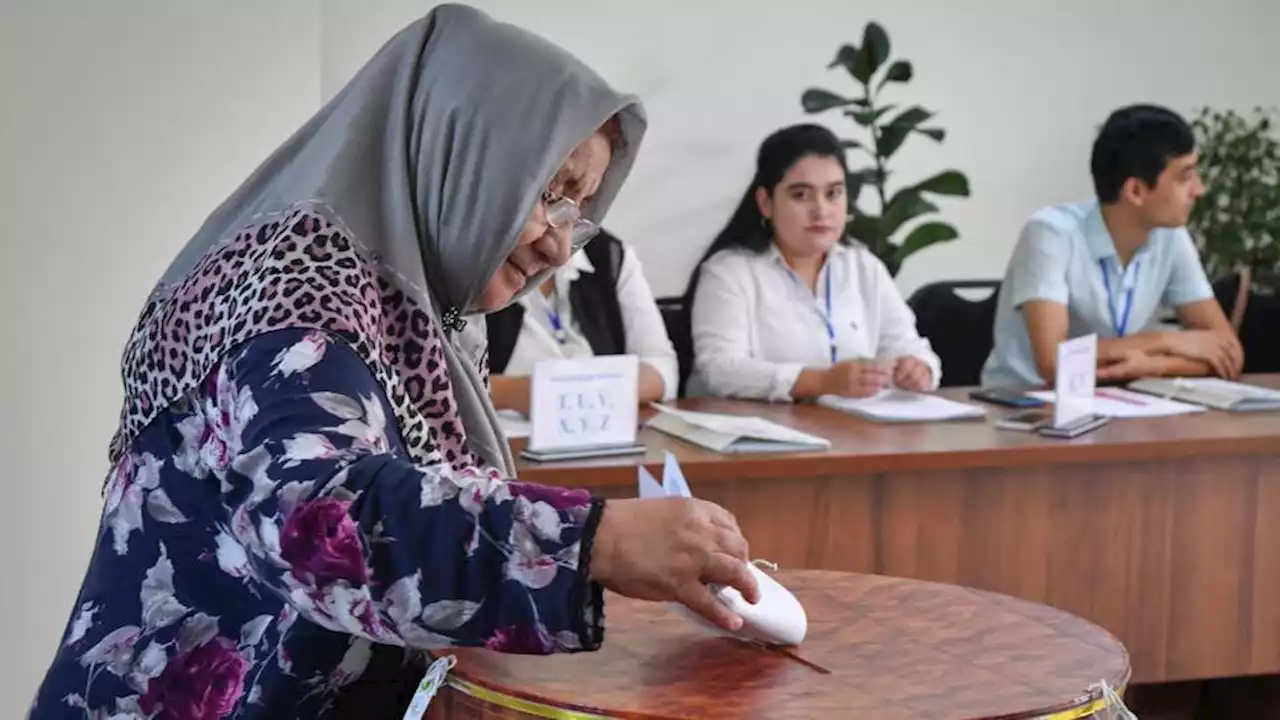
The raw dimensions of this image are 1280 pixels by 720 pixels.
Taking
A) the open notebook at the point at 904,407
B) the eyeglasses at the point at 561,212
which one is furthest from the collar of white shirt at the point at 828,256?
the eyeglasses at the point at 561,212

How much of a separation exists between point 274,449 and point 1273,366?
140 inches

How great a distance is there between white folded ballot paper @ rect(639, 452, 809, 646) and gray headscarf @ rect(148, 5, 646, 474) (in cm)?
24


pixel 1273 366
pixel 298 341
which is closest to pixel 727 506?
pixel 298 341

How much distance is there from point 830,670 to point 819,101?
3280 millimetres

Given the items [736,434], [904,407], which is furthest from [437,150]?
[904,407]

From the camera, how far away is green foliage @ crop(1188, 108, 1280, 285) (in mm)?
4520

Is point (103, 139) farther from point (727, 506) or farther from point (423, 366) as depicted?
point (423, 366)

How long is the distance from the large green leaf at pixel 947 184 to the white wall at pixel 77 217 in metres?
2.42

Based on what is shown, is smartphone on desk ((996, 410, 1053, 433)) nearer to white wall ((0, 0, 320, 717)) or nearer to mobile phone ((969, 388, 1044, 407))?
mobile phone ((969, 388, 1044, 407))

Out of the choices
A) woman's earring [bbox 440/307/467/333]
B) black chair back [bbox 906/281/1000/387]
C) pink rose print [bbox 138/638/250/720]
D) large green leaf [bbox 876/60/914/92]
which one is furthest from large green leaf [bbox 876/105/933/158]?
pink rose print [bbox 138/638/250/720]

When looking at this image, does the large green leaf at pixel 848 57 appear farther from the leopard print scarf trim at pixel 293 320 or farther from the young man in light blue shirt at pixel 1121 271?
the leopard print scarf trim at pixel 293 320

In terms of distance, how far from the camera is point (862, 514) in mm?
2408

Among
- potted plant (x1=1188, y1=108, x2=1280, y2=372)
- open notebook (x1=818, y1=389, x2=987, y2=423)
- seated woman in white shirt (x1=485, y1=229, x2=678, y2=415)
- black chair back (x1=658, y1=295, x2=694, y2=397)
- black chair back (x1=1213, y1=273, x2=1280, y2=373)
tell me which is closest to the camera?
open notebook (x1=818, y1=389, x2=987, y2=423)

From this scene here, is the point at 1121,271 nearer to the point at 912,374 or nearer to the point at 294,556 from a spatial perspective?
the point at 912,374
